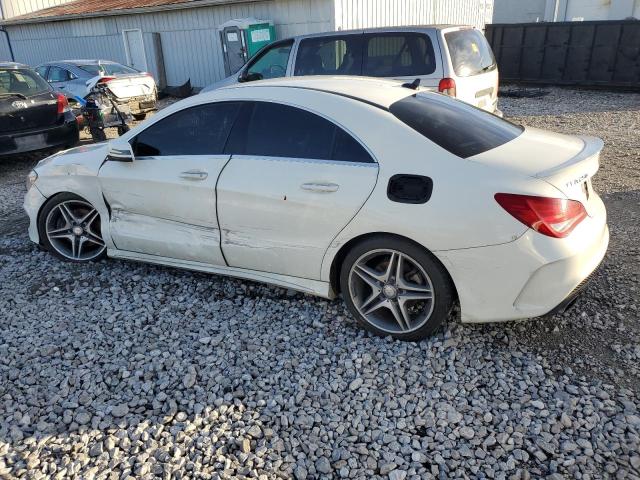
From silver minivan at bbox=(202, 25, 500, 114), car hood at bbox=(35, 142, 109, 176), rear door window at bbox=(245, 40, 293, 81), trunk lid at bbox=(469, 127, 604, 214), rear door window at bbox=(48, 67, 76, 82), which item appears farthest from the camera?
rear door window at bbox=(48, 67, 76, 82)

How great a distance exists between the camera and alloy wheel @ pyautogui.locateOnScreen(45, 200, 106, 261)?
4.67 metres

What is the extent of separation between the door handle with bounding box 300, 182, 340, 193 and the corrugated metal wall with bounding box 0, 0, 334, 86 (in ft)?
36.6

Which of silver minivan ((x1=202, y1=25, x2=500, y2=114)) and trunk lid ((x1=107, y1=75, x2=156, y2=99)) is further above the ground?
silver minivan ((x1=202, y1=25, x2=500, y2=114))

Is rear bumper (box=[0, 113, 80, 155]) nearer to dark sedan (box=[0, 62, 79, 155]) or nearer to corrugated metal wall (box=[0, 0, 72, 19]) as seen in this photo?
dark sedan (box=[0, 62, 79, 155])

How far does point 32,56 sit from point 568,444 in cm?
2517

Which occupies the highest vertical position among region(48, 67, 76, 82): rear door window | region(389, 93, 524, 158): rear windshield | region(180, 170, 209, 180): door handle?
region(389, 93, 524, 158): rear windshield

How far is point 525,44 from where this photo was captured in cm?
1513

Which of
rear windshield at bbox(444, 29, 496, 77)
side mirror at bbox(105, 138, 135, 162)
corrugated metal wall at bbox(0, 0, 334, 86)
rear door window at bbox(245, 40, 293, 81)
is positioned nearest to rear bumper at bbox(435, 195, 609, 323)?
side mirror at bbox(105, 138, 135, 162)

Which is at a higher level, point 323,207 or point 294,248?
point 323,207

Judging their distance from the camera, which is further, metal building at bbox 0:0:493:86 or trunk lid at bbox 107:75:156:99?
metal building at bbox 0:0:493:86

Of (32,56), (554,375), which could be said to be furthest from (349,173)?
(32,56)

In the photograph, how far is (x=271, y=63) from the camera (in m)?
8.52

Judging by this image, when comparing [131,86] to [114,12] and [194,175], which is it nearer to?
[114,12]

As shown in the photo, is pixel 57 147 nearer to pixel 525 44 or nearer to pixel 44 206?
pixel 44 206
